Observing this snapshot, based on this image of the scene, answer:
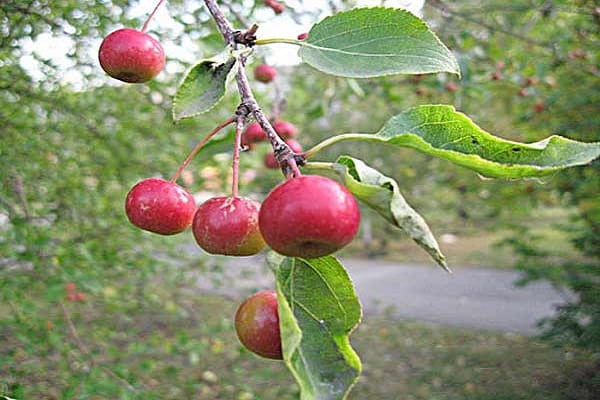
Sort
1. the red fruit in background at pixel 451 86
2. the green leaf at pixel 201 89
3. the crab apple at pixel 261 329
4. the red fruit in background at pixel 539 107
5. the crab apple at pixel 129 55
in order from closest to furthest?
the crab apple at pixel 261 329 < the green leaf at pixel 201 89 < the crab apple at pixel 129 55 < the red fruit in background at pixel 451 86 < the red fruit in background at pixel 539 107

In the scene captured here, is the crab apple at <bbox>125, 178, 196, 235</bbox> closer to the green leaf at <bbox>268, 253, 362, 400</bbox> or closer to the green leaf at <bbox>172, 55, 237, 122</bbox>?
the green leaf at <bbox>172, 55, 237, 122</bbox>

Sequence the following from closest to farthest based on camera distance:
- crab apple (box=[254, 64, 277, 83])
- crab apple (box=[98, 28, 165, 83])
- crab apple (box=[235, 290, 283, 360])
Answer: crab apple (box=[235, 290, 283, 360]) → crab apple (box=[98, 28, 165, 83]) → crab apple (box=[254, 64, 277, 83])

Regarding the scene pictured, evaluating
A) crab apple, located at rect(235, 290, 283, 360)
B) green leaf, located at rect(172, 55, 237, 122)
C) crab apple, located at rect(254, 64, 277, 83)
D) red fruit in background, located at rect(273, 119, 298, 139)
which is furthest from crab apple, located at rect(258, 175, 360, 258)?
crab apple, located at rect(254, 64, 277, 83)

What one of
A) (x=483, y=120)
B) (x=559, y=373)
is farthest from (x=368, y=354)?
(x=483, y=120)

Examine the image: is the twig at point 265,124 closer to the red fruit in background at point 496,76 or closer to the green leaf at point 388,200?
the green leaf at point 388,200

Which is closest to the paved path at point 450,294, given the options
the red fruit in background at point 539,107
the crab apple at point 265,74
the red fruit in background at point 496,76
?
the red fruit in background at point 539,107

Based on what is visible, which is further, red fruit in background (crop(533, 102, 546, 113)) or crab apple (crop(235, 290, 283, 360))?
red fruit in background (crop(533, 102, 546, 113))
